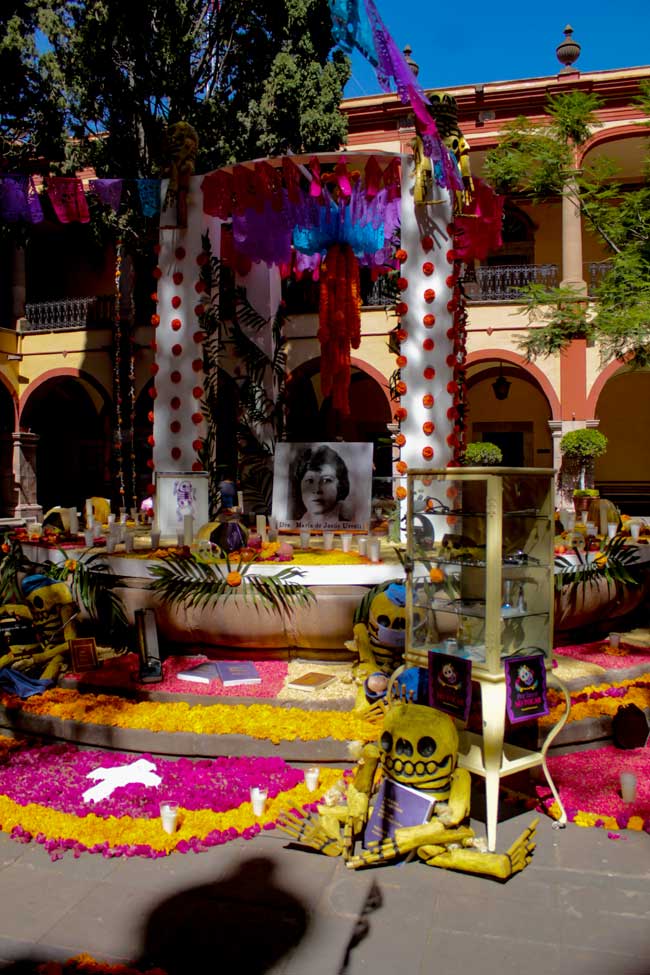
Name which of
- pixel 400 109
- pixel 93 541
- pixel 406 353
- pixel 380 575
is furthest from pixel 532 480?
pixel 400 109

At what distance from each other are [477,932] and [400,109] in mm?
18804

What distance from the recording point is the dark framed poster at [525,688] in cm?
417

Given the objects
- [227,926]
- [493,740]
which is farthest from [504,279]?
[227,926]

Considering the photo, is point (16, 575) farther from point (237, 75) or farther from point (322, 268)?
point (237, 75)

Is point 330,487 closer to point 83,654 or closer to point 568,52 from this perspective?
point 83,654

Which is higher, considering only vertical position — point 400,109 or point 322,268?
point 400,109

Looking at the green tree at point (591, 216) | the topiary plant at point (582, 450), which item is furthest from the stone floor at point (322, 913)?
the topiary plant at point (582, 450)

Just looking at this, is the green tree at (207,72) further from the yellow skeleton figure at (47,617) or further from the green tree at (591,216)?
the yellow skeleton figure at (47,617)

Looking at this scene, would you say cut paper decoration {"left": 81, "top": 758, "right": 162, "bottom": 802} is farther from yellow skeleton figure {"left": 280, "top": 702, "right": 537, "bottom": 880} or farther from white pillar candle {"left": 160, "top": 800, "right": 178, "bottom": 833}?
yellow skeleton figure {"left": 280, "top": 702, "right": 537, "bottom": 880}

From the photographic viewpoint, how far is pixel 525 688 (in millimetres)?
4227

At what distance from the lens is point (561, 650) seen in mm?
7008

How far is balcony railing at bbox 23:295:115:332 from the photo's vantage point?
19.5 meters

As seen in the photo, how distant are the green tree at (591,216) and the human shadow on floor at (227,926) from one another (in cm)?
977

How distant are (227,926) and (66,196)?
903 cm
